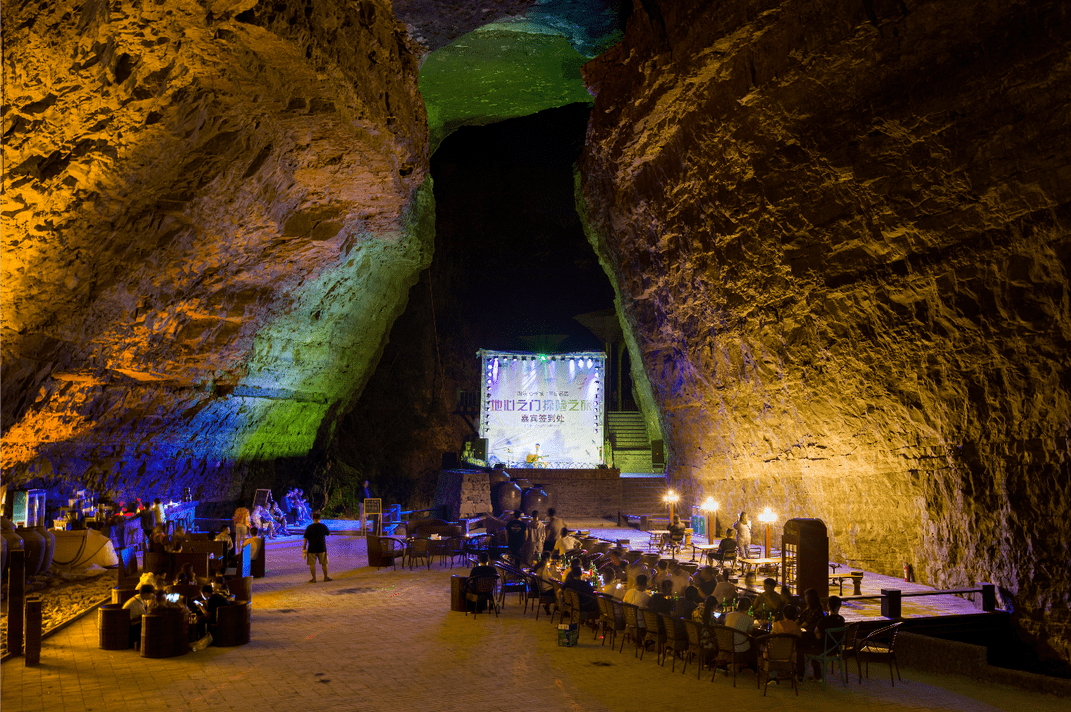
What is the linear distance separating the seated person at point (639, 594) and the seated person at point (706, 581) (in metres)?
0.79

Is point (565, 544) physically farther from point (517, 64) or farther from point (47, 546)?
point (517, 64)

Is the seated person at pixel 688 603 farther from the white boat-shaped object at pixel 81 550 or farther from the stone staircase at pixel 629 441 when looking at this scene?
the stone staircase at pixel 629 441

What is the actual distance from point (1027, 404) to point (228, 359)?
18.7 m

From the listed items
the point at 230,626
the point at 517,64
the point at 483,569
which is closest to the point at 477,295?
the point at 517,64

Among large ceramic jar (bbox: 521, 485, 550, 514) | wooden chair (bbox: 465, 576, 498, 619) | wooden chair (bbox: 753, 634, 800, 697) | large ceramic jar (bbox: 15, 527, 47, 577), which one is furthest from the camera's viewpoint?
large ceramic jar (bbox: 521, 485, 550, 514)

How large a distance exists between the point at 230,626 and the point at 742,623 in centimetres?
651

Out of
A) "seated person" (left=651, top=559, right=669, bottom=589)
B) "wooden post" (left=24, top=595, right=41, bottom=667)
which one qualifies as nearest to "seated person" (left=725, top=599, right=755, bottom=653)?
"seated person" (left=651, top=559, right=669, bottom=589)

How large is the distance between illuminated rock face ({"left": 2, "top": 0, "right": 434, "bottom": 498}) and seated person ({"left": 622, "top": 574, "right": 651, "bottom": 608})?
34.4ft

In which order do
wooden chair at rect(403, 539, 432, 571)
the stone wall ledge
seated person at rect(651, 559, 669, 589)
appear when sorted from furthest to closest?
1. wooden chair at rect(403, 539, 432, 571)
2. seated person at rect(651, 559, 669, 589)
3. the stone wall ledge

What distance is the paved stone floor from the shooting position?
25.3 feet

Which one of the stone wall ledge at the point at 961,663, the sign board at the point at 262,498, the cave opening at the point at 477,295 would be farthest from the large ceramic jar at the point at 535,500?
the stone wall ledge at the point at 961,663

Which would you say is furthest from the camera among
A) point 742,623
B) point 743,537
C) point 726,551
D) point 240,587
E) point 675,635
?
point 743,537

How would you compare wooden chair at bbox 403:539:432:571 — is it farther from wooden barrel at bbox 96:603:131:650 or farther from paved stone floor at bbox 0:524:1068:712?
wooden barrel at bbox 96:603:131:650

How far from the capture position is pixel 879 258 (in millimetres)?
13547
